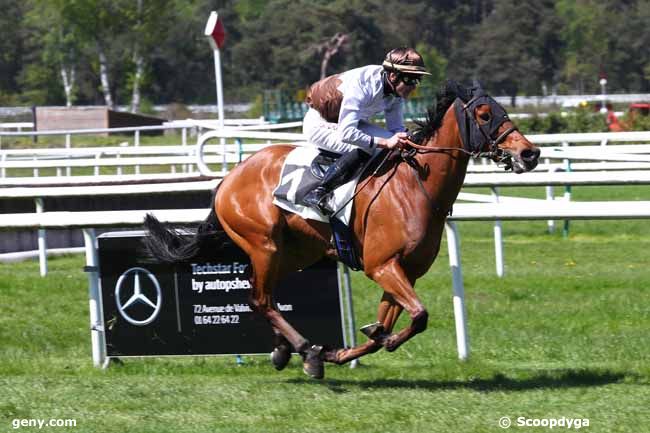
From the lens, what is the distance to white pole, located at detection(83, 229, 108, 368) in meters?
7.44

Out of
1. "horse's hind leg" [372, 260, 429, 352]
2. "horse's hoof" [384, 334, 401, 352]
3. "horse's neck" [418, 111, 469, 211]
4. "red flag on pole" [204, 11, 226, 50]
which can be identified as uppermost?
"red flag on pole" [204, 11, 226, 50]

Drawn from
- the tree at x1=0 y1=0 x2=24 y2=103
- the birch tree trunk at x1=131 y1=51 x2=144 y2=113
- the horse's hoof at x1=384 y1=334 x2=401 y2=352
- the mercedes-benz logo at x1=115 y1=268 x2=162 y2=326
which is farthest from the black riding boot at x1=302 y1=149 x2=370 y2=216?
the tree at x1=0 y1=0 x2=24 y2=103

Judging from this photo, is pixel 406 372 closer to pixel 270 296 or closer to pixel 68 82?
pixel 270 296

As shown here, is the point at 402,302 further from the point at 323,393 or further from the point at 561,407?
the point at 561,407

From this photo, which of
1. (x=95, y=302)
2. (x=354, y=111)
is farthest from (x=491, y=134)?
(x=95, y=302)

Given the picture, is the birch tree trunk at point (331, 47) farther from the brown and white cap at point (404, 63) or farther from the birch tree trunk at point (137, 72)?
the brown and white cap at point (404, 63)

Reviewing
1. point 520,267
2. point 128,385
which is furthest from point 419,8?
point 128,385

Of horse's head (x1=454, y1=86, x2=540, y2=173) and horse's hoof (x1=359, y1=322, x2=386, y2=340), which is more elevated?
horse's head (x1=454, y1=86, x2=540, y2=173)

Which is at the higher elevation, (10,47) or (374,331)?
(10,47)

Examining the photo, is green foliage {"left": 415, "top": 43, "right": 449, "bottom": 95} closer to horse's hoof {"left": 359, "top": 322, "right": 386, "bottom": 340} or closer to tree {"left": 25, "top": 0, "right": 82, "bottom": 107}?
tree {"left": 25, "top": 0, "right": 82, "bottom": 107}

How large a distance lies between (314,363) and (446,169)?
1.24 meters

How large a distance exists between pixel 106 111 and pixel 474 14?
4189 centimetres

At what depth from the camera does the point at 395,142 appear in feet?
21.5

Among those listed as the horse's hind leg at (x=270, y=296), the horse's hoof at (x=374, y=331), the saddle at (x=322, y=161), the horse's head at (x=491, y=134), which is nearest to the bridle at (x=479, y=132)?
the horse's head at (x=491, y=134)
